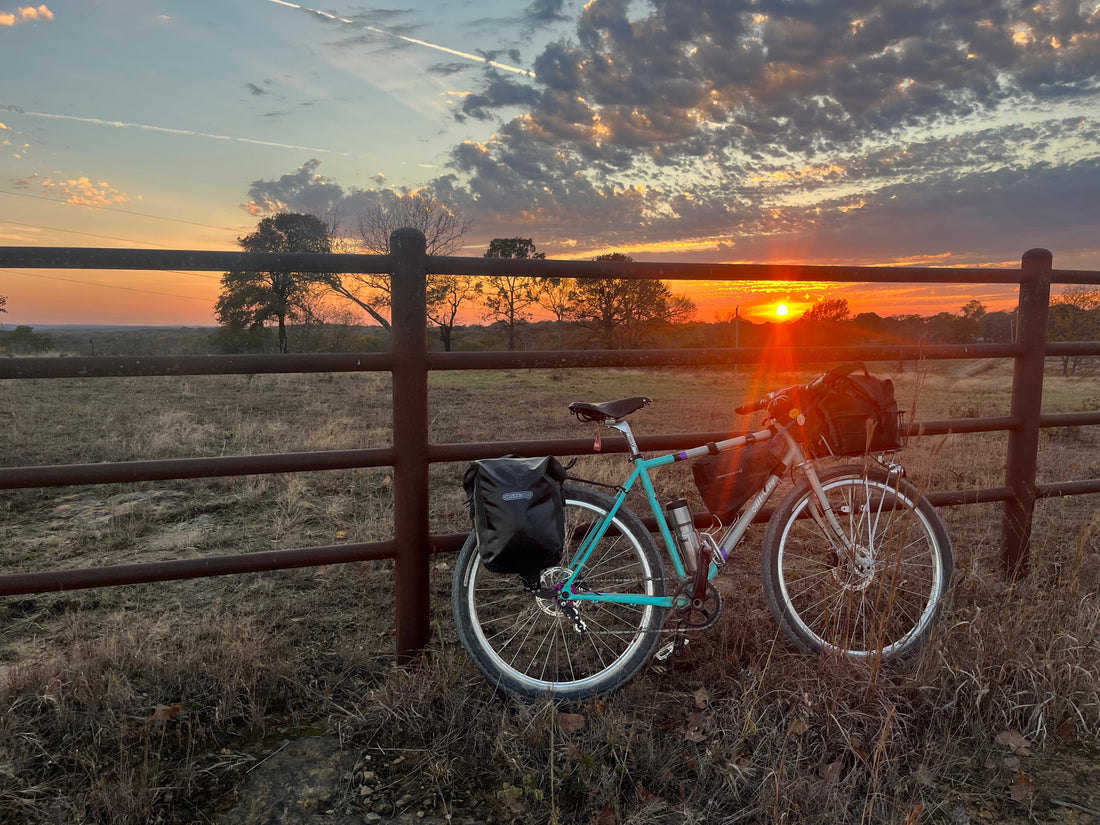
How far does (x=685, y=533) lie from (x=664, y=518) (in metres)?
0.12

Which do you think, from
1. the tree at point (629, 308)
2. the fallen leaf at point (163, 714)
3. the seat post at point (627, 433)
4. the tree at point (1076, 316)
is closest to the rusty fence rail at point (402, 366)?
the seat post at point (627, 433)

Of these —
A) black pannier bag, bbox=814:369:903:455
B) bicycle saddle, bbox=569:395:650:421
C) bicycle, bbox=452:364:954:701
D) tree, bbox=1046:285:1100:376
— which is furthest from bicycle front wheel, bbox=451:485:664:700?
tree, bbox=1046:285:1100:376

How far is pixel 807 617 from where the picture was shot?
11.7 ft

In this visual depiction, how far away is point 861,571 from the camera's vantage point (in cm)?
315

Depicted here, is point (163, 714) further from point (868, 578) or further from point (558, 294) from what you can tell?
point (558, 294)

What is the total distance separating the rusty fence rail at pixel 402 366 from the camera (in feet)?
8.75

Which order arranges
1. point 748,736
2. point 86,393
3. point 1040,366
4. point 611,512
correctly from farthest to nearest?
point 86,393 < point 1040,366 < point 611,512 < point 748,736

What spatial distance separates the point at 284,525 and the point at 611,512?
3549mm

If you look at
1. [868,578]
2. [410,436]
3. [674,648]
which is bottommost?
[674,648]

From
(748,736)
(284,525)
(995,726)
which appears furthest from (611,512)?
(284,525)

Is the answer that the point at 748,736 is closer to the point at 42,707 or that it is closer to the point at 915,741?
the point at 915,741

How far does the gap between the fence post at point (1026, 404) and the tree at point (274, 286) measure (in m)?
41.9

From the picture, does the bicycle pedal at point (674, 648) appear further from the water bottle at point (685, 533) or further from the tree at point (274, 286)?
the tree at point (274, 286)

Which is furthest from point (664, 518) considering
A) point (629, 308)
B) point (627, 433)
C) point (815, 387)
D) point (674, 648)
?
point (629, 308)
